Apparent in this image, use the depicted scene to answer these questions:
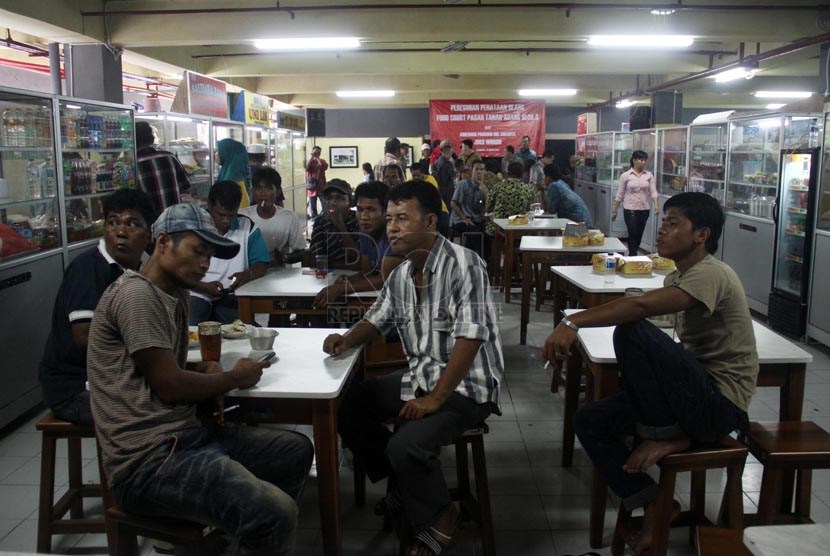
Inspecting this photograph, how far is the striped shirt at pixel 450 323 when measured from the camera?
267 cm

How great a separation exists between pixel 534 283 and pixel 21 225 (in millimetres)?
5027

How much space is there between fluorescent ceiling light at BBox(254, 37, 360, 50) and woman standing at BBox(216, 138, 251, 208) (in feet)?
4.84

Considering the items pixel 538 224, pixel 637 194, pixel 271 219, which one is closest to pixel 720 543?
pixel 271 219

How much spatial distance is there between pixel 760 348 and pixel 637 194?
24.9 ft

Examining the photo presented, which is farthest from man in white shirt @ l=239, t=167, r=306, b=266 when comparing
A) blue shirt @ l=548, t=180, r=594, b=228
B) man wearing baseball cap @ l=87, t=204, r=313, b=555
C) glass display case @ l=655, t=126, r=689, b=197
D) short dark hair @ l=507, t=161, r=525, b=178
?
glass display case @ l=655, t=126, r=689, b=197

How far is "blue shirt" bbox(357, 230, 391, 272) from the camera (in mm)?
4086

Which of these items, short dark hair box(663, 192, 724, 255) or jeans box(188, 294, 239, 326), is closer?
short dark hair box(663, 192, 724, 255)

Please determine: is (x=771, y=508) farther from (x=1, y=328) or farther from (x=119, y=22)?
(x=119, y=22)

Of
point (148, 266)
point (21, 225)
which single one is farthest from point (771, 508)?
point (21, 225)

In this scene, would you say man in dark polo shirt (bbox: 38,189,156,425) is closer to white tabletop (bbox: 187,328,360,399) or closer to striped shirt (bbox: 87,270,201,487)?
white tabletop (bbox: 187,328,360,399)

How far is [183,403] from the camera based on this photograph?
2170 mm

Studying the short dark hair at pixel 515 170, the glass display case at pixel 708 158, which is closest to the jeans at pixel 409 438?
the short dark hair at pixel 515 170

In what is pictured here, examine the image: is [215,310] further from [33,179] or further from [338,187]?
[33,179]

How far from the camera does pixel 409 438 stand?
8.18 ft
